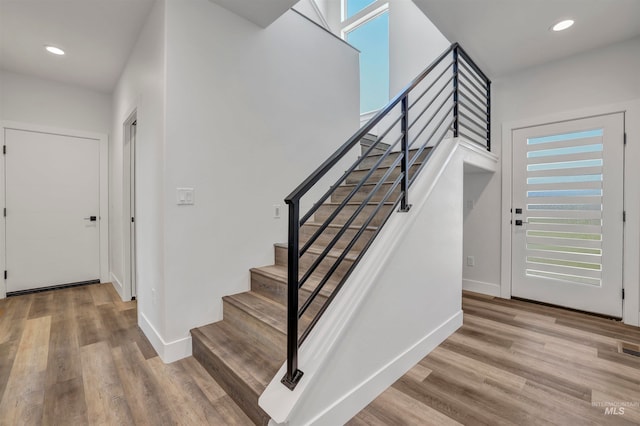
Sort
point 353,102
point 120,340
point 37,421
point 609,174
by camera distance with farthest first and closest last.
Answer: point 353,102
point 609,174
point 120,340
point 37,421

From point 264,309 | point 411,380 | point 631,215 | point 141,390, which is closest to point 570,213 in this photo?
point 631,215

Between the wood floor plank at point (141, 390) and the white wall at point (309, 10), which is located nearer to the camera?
the wood floor plank at point (141, 390)

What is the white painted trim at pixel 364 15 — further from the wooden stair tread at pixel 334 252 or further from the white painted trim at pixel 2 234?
the white painted trim at pixel 2 234

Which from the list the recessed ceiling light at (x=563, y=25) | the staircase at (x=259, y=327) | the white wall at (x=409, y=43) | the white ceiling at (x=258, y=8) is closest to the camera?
the staircase at (x=259, y=327)

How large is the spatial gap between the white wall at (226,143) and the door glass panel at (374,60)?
Result: 1.92 meters

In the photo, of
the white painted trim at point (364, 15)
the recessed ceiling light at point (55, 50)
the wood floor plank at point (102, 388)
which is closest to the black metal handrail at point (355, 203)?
the wood floor plank at point (102, 388)

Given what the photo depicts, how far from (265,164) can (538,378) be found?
2493 mm

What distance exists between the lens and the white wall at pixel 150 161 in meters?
2.06

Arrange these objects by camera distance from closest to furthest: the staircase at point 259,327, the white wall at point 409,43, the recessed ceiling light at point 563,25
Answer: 1. the staircase at point 259,327
2. the recessed ceiling light at point 563,25
3. the white wall at point 409,43

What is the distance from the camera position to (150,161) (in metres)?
2.25

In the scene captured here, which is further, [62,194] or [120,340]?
[62,194]

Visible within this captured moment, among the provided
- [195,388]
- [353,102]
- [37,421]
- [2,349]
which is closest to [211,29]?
[353,102]

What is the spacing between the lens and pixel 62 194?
3736 millimetres

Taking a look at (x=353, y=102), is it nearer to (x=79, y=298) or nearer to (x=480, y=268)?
(x=480, y=268)
